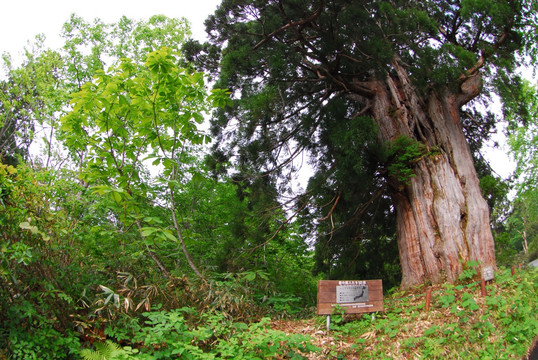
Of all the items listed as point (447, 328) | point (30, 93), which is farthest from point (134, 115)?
point (30, 93)

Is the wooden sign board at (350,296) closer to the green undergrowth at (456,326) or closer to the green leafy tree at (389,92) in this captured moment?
the green undergrowth at (456,326)

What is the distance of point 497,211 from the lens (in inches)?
384

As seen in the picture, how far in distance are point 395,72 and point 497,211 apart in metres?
4.53

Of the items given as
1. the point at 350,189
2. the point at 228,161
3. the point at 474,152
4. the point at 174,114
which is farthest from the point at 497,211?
the point at 174,114

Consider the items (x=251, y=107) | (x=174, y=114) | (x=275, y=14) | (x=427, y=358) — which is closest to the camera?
(x=427, y=358)

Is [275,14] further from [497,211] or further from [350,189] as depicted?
[497,211]

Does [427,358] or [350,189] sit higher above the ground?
[350,189]

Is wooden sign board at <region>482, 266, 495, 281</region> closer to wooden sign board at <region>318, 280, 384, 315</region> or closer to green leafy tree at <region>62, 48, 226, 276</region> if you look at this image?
wooden sign board at <region>318, 280, 384, 315</region>

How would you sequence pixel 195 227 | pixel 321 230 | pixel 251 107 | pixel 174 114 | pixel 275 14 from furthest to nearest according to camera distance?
pixel 195 227, pixel 321 230, pixel 251 107, pixel 275 14, pixel 174 114

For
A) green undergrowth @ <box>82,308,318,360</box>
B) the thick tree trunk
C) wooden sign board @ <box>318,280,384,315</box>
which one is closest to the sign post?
wooden sign board @ <box>318,280,384,315</box>

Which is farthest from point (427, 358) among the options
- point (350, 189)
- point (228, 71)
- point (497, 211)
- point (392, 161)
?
point (497, 211)

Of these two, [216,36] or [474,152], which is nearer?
[216,36]

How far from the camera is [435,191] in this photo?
687 centimetres

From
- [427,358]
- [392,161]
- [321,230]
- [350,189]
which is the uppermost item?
[392,161]
